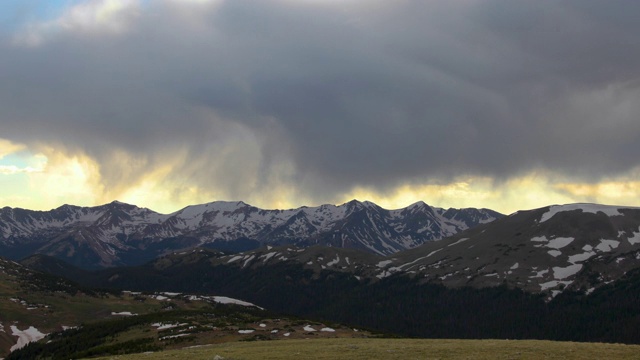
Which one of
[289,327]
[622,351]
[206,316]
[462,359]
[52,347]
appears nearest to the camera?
[462,359]

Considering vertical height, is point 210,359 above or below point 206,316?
below

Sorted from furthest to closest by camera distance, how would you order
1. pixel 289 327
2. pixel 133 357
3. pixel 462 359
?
pixel 289 327
pixel 133 357
pixel 462 359

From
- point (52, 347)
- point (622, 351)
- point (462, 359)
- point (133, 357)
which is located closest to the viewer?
point (462, 359)

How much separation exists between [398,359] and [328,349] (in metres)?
12.1

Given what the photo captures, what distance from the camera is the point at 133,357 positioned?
58.6 meters

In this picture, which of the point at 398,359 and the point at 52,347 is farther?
the point at 52,347

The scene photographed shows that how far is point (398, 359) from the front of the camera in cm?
4906

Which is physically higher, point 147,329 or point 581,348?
point 147,329

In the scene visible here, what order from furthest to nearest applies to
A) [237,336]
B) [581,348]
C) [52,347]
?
[52,347] < [237,336] < [581,348]

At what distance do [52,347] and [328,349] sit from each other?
5783 inches

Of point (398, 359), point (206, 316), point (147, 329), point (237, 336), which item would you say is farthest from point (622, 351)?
point (206, 316)

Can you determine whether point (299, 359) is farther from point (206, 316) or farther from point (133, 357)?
point (206, 316)

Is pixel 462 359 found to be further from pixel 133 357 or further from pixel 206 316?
pixel 206 316

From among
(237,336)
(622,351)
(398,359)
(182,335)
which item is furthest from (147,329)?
(622,351)
